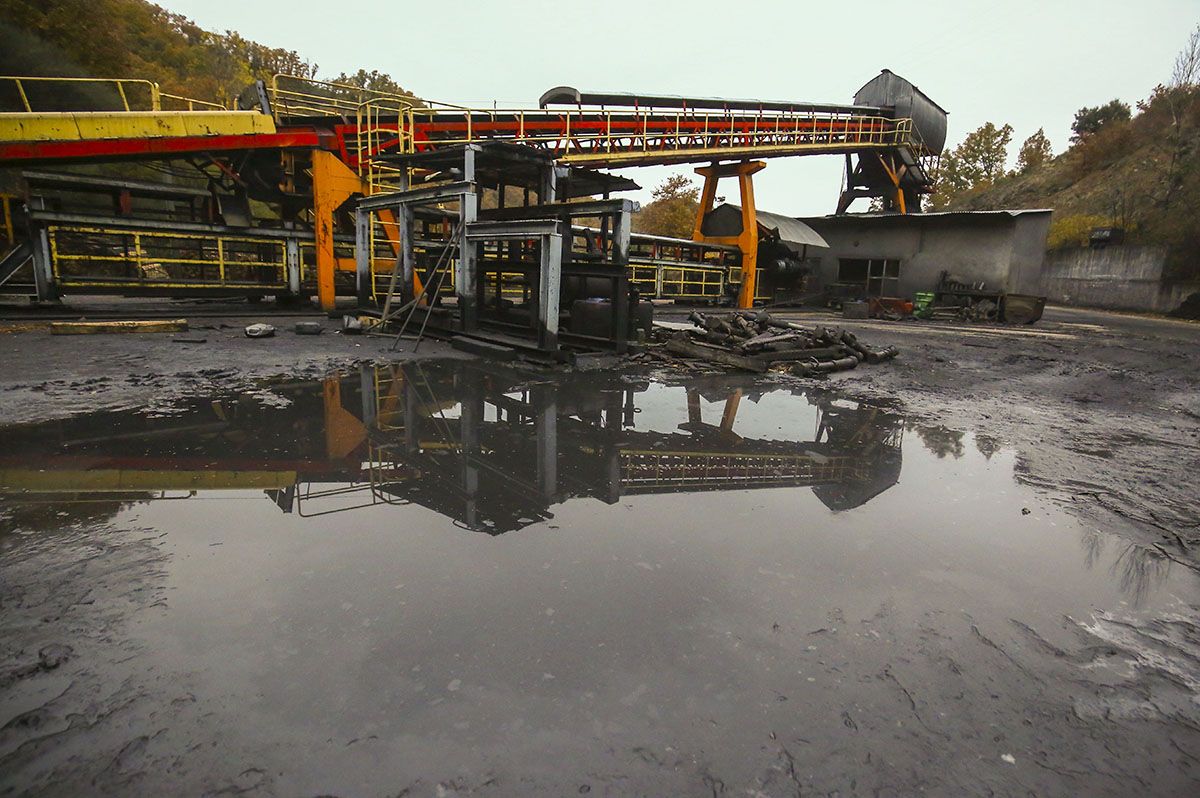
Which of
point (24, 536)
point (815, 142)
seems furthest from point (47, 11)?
point (24, 536)

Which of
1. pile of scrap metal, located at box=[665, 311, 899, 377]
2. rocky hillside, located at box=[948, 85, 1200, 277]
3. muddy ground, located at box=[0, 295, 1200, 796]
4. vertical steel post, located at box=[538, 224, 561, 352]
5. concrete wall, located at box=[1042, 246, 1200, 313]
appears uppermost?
rocky hillside, located at box=[948, 85, 1200, 277]

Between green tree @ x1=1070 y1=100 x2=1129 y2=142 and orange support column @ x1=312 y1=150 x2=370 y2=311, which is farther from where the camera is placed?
green tree @ x1=1070 y1=100 x2=1129 y2=142

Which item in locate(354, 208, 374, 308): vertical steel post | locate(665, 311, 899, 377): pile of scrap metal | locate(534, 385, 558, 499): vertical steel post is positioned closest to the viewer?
locate(534, 385, 558, 499): vertical steel post

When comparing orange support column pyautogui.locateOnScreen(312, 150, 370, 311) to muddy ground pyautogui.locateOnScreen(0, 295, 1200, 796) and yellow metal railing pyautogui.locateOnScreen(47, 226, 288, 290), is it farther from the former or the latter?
muddy ground pyautogui.locateOnScreen(0, 295, 1200, 796)

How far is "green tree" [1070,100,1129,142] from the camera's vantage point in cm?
4441

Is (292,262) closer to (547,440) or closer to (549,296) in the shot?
(549,296)

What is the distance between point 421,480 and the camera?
381 centimetres

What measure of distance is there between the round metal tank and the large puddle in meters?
26.6

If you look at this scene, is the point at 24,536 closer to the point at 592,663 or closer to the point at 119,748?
the point at 119,748

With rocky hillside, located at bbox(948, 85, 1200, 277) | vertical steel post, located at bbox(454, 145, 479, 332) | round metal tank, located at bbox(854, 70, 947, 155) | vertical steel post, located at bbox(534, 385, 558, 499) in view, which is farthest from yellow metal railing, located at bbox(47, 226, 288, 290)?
rocky hillside, located at bbox(948, 85, 1200, 277)

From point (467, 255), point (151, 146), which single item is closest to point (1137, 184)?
point (467, 255)

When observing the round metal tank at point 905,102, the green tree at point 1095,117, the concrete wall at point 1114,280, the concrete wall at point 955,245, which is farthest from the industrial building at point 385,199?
the green tree at point 1095,117

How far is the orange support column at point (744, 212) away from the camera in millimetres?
21031

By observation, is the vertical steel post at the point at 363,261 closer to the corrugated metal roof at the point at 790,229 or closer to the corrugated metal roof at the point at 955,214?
the corrugated metal roof at the point at 790,229
